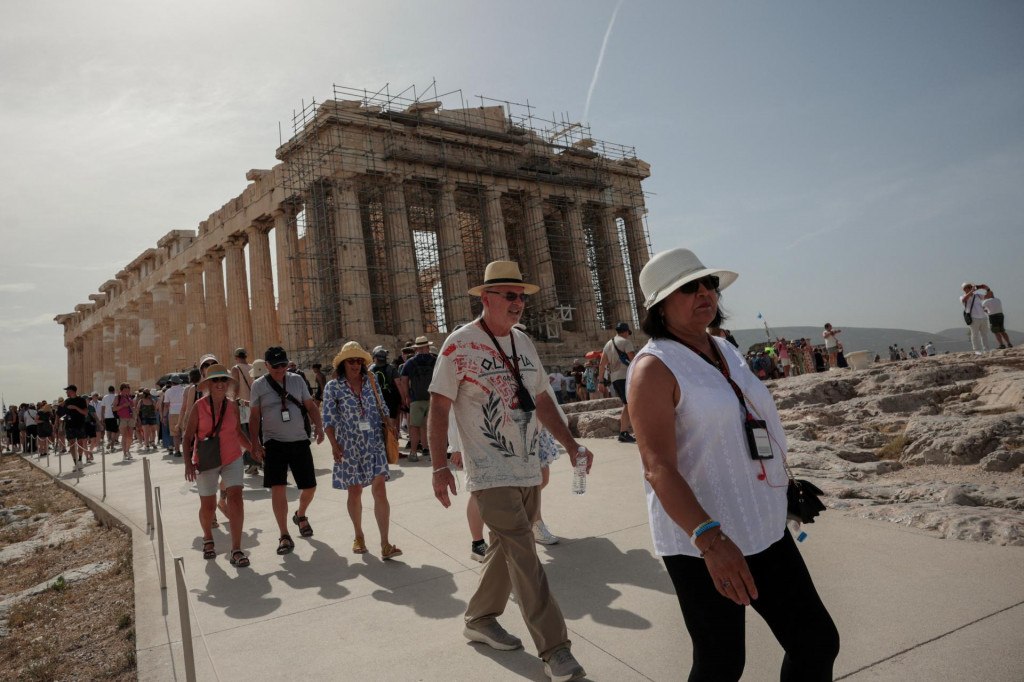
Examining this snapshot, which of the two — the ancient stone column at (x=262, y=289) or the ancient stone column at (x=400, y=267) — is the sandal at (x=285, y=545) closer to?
the ancient stone column at (x=400, y=267)

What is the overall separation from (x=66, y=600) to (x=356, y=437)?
2.65 m

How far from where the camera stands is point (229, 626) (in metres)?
3.96

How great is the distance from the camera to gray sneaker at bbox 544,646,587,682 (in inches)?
110

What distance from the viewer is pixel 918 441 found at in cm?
659

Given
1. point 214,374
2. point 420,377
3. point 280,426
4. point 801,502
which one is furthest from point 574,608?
point 420,377

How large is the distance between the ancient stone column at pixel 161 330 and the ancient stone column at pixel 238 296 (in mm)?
7074

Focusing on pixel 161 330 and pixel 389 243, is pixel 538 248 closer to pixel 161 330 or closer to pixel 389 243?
pixel 389 243

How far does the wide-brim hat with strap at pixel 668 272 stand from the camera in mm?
2137

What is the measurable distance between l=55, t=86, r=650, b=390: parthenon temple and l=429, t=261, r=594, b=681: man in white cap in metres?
21.9

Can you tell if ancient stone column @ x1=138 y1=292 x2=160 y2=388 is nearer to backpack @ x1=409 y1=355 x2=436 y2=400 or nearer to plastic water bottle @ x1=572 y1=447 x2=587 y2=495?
backpack @ x1=409 y1=355 x2=436 y2=400

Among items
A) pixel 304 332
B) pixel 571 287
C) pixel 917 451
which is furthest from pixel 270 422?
pixel 571 287

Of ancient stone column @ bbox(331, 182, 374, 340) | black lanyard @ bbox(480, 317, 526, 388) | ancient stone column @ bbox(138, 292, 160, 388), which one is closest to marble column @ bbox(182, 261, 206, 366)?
ancient stone column @ bbox(138, 292, 160, 388)

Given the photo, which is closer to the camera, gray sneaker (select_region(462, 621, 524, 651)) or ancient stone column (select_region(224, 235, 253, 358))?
gray sneaker (select_region(462, 621, 524, 651))

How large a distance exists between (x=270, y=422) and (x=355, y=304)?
20.2m
